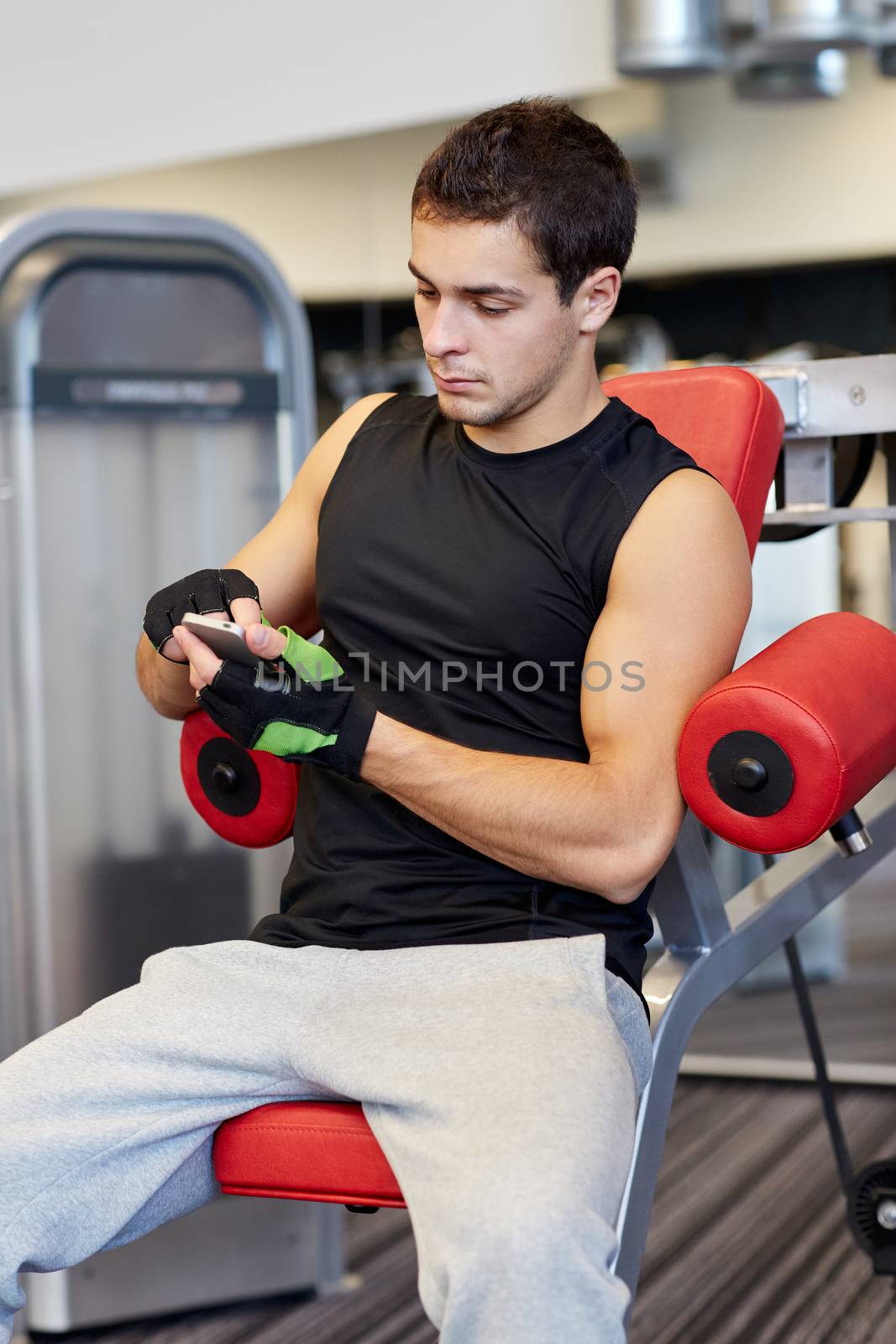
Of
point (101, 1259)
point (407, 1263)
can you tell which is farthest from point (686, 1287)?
point (101, 1259)

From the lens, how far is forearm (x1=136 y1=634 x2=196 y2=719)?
136 centimetres

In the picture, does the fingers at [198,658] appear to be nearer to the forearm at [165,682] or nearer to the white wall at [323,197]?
the forearm at [165,682]

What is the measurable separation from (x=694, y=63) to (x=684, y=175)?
21.0 inches

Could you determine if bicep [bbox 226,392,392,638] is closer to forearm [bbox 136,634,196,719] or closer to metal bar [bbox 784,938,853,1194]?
forearm [bbox 136,634,196,719]

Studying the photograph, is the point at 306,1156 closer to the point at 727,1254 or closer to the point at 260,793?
the point at 260,793

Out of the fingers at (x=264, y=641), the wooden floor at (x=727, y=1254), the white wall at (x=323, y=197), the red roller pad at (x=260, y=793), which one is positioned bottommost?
the wooden floor at (x=727, y=1254)

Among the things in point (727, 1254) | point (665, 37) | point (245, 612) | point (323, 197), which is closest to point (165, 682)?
point (245, 612)

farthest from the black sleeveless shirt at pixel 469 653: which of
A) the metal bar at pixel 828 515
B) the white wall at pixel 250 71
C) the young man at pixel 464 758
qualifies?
the white wall at pixel 250 71

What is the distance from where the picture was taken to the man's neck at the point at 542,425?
131 centimetres

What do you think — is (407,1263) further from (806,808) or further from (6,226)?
(6,226)

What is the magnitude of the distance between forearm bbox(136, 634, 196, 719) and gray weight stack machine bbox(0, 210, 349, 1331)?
1.76ft

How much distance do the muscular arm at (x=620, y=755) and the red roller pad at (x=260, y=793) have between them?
0.83ft

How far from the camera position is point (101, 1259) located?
74.9 inches

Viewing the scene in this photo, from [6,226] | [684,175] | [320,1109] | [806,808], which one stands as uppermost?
[684,175]
